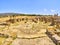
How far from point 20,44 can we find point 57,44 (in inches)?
105

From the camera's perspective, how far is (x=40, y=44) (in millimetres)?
12117

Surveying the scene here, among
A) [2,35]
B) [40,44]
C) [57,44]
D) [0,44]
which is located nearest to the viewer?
[57,44]

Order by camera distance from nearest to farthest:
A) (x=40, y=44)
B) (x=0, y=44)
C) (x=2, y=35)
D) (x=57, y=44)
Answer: (x=57, y=44), (x=40, y=44), (x=0, y=44), (x=2, y=35)

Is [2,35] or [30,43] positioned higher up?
[30,43]

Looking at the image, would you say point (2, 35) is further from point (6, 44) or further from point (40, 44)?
point (40, 44)

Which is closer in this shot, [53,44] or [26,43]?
[53,44]

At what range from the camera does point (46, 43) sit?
12352 mm

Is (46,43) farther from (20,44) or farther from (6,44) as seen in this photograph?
(6,44)

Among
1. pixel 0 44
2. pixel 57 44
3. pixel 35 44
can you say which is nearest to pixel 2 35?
pixel 0 44

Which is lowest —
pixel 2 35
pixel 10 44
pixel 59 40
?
pixel 2 35

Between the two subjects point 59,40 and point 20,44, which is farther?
point 20,44

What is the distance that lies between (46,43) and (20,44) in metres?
1.84

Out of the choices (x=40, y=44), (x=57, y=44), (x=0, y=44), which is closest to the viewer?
(x=57, y=44)

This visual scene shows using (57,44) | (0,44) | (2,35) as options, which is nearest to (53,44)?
(57,44)
